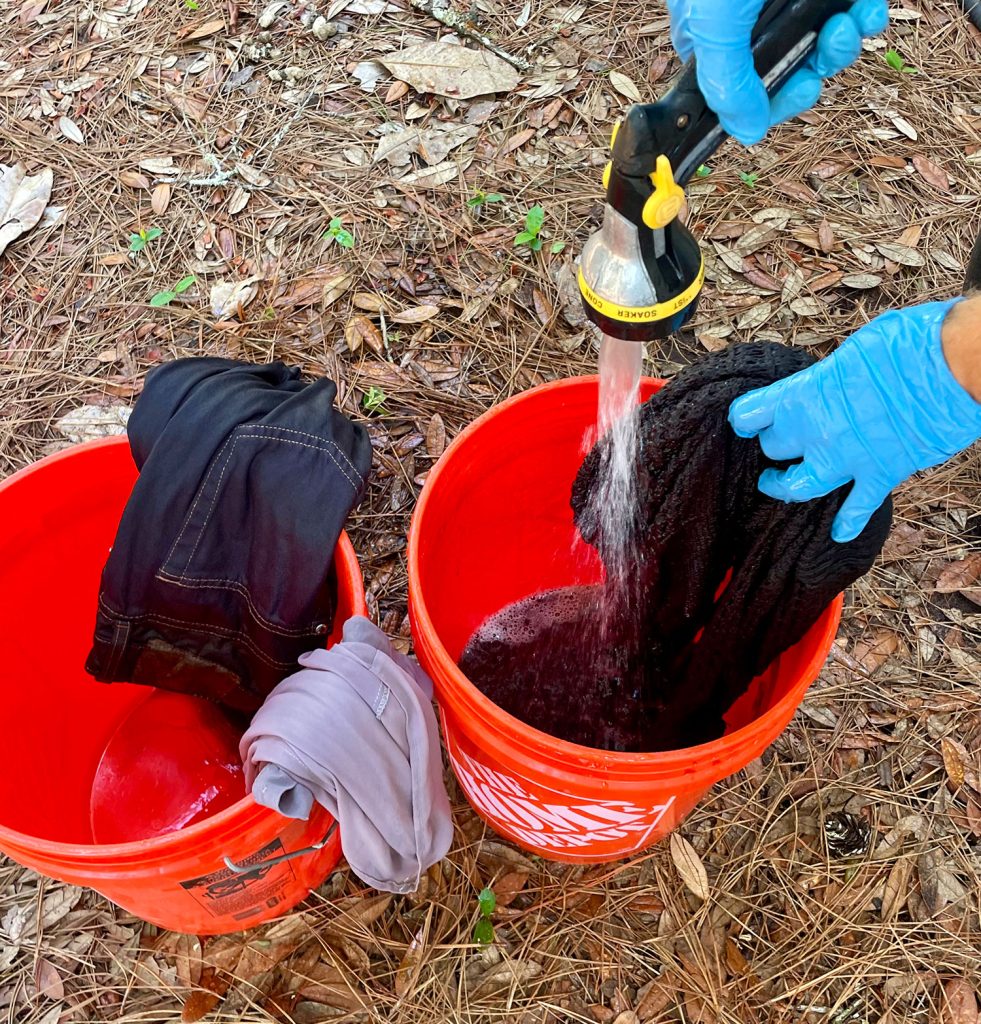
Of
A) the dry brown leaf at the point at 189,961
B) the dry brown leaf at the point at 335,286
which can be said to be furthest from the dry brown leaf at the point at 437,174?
the dry brown leaf at the point at 189,961

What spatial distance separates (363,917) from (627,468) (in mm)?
765

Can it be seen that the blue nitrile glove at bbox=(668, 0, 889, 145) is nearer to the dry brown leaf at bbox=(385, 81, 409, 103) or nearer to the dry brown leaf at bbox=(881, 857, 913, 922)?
the dry brown leaf at bbox=(881, 857, 913, 922)

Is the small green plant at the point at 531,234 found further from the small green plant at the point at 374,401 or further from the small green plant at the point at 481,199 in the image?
the small green plant at the point at 374,401

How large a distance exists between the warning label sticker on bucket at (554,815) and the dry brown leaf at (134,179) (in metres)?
1.46

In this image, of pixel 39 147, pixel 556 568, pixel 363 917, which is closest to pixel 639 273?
pixel 556 568

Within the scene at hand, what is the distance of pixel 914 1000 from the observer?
121 cm

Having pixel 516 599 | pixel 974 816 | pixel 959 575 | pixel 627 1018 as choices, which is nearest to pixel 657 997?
pixel 627 1018

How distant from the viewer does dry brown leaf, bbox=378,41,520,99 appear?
6.46ft

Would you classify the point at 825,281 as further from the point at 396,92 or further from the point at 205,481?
the point at 205,481

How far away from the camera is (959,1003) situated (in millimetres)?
1202

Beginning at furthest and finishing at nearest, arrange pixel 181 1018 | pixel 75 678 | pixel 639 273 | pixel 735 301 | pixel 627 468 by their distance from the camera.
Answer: pixel 735 301 < pixel 75 678 < pixel 181 1018 < pixel 627 468 < pixel 639 273

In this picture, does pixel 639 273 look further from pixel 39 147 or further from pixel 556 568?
pixel 39 147

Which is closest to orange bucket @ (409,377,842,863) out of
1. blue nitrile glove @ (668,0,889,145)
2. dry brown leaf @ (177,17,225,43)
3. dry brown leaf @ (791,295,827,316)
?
blue nitrile glove @ (668,0,889,145)

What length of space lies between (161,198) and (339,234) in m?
0.43
